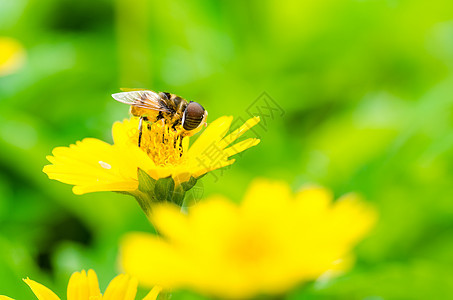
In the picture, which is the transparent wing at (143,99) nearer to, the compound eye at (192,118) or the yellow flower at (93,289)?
the compound eye at (192,118)

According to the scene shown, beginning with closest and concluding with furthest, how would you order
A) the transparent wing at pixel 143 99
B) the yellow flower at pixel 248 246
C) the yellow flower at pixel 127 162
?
1. the yellow flower at pixel 248 246
2. the yellow flower at pixel 127 162
3. the transparent wing at pixel 143 99

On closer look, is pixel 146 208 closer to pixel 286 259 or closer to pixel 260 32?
pixel 286 259

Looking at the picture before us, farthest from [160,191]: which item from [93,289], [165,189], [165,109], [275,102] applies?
[275,102]

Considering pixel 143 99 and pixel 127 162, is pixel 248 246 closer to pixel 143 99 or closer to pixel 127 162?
pixel 127 162

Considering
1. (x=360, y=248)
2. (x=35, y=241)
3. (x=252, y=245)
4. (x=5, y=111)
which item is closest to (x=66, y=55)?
(x=5, y=111)

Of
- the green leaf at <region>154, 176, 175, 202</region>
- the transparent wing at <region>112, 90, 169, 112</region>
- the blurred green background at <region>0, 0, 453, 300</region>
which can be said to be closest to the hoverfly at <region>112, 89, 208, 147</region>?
the transparent wing at <region>112, 90, 169, 112</region>

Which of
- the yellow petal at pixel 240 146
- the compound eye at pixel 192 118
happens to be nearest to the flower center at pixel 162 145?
the compound eye at pixel 192 118

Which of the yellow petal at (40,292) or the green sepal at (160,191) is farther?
the green sepal at (160,191)
